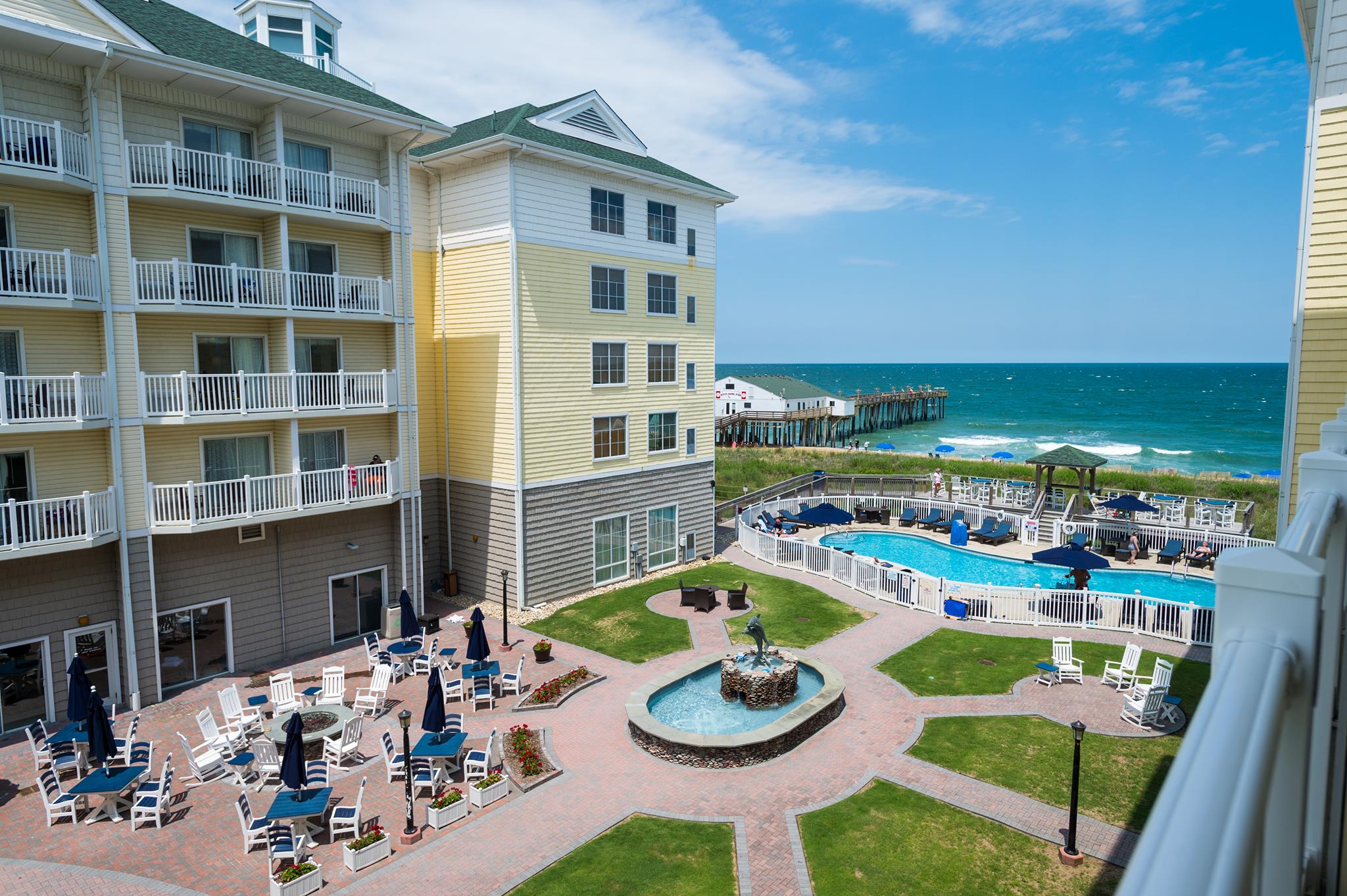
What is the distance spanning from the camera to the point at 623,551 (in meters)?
29.1

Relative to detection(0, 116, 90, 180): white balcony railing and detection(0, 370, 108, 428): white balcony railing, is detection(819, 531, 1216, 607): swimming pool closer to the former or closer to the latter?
detection(0, 370, 108, 428): white balcony railing

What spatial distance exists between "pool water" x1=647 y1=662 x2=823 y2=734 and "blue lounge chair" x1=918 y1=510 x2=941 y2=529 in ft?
62.5

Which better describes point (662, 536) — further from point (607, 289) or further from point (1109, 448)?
point (1109, 448)

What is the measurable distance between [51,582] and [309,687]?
5983mm

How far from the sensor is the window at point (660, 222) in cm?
2905

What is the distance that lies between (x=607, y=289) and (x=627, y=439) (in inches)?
213

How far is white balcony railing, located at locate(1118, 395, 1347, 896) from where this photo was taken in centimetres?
112

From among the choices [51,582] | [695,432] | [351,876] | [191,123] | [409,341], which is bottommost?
[351,876]

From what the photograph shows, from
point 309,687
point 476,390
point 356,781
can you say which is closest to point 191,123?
point 476,390

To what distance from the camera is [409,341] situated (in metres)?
24.1

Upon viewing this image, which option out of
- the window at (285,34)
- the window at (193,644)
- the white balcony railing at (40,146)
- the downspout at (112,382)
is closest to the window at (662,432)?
the window at (193,644)

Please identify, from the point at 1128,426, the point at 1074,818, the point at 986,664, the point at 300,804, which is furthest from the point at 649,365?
the point at 1128,426

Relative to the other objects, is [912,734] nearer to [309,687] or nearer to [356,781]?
[356,781]

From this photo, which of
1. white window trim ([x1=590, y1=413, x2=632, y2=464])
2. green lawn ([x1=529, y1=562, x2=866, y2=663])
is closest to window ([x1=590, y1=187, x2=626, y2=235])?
white window trim ([x1=590, y1=413, x2=632, y2=464])
